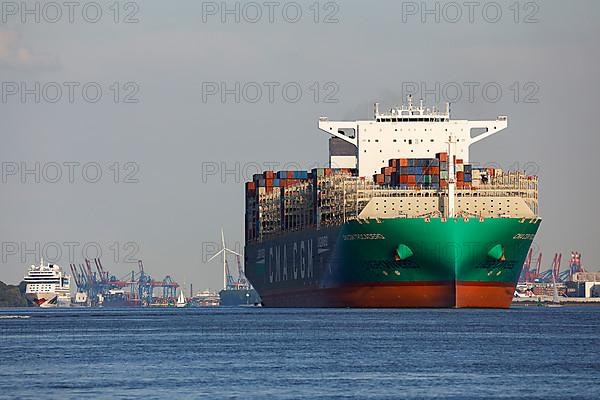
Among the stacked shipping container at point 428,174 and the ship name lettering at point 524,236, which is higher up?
the stacked shipping container at point 428,174

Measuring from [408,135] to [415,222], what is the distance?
860 inches

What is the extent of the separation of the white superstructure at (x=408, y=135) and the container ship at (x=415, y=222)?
0.08m

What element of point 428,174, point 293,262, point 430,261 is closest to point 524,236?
point 430,261

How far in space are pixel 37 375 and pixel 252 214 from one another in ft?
332

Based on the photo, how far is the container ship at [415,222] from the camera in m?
107

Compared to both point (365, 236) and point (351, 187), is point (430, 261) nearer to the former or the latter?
point (365, 236)

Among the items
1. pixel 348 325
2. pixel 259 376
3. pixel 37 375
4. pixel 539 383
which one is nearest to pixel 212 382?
pixel 259 376

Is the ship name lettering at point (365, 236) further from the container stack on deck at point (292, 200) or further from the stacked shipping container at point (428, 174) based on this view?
the container stack on deck at point (292, 200)

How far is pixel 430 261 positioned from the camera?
350 ft

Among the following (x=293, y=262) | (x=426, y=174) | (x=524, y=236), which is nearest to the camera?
(x=524, y=236)

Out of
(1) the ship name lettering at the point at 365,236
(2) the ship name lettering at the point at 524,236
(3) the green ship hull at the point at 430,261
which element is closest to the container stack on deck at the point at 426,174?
(3) the green ship hull at the point at 430,261

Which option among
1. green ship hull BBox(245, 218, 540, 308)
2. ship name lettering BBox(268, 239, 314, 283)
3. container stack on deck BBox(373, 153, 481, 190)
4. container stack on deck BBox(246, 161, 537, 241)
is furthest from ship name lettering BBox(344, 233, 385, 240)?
ship name lettering BBox(268, 239, 314, 283)

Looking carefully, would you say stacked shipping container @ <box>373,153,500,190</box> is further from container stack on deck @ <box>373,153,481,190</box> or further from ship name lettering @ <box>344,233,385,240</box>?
ship name lettering @ <box>344,233,385,240</box>

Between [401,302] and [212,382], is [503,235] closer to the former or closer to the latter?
[401,302]
